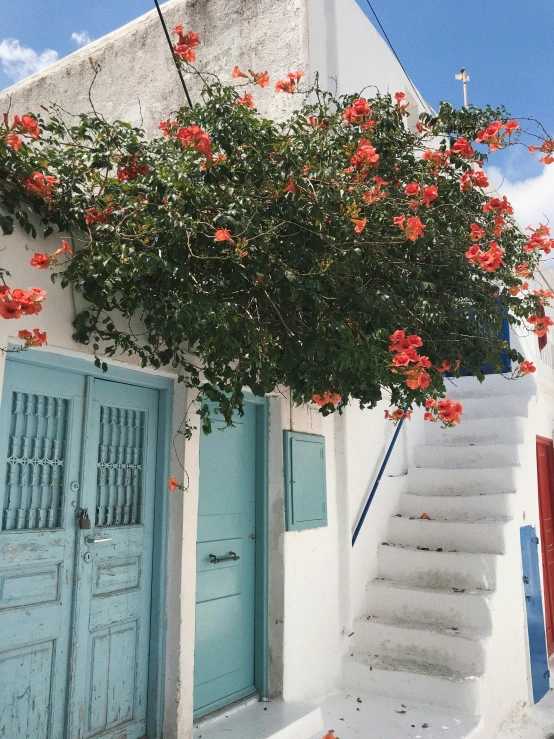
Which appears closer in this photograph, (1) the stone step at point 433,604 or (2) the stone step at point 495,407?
(1) the stone step at point 433,604

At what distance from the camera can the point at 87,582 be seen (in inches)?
129

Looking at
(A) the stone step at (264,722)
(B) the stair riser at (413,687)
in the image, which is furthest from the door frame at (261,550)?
(B) the stair riser at (413,687)

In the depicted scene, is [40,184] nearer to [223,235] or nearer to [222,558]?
[223,235]

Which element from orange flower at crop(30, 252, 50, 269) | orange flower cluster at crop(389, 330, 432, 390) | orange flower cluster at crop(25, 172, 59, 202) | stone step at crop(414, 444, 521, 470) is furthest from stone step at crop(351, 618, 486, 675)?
orange flower cluster at crop(25, 172, 59, 202)

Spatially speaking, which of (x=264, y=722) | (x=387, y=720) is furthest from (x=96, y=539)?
(x=387, y=720)

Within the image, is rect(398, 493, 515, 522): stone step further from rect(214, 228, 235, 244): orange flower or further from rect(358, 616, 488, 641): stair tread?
rect(214, 228, 235, 244): orange flower

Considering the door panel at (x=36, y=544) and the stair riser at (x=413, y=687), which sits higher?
the door panel at (x=36, y=544)

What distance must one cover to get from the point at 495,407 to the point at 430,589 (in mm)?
2731

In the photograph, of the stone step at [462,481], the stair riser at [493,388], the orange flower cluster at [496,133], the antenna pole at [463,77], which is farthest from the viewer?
the antenna pole at [463,77]

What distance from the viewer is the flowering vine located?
2760mm

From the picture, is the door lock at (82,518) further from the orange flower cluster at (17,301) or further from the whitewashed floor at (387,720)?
the whitewashed floor at (387,720)

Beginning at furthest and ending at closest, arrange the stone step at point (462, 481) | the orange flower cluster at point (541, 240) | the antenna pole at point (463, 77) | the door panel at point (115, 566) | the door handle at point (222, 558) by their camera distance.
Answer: the antenna pole at point (463, 77) → the stone step at point (462, 481) → the door handle at point (222, 558) → the orange flower cluster at point (541, 240) → the door panel at point (115, 566)

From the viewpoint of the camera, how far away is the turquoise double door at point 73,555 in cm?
295

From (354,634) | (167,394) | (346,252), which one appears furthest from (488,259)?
(354,634)
